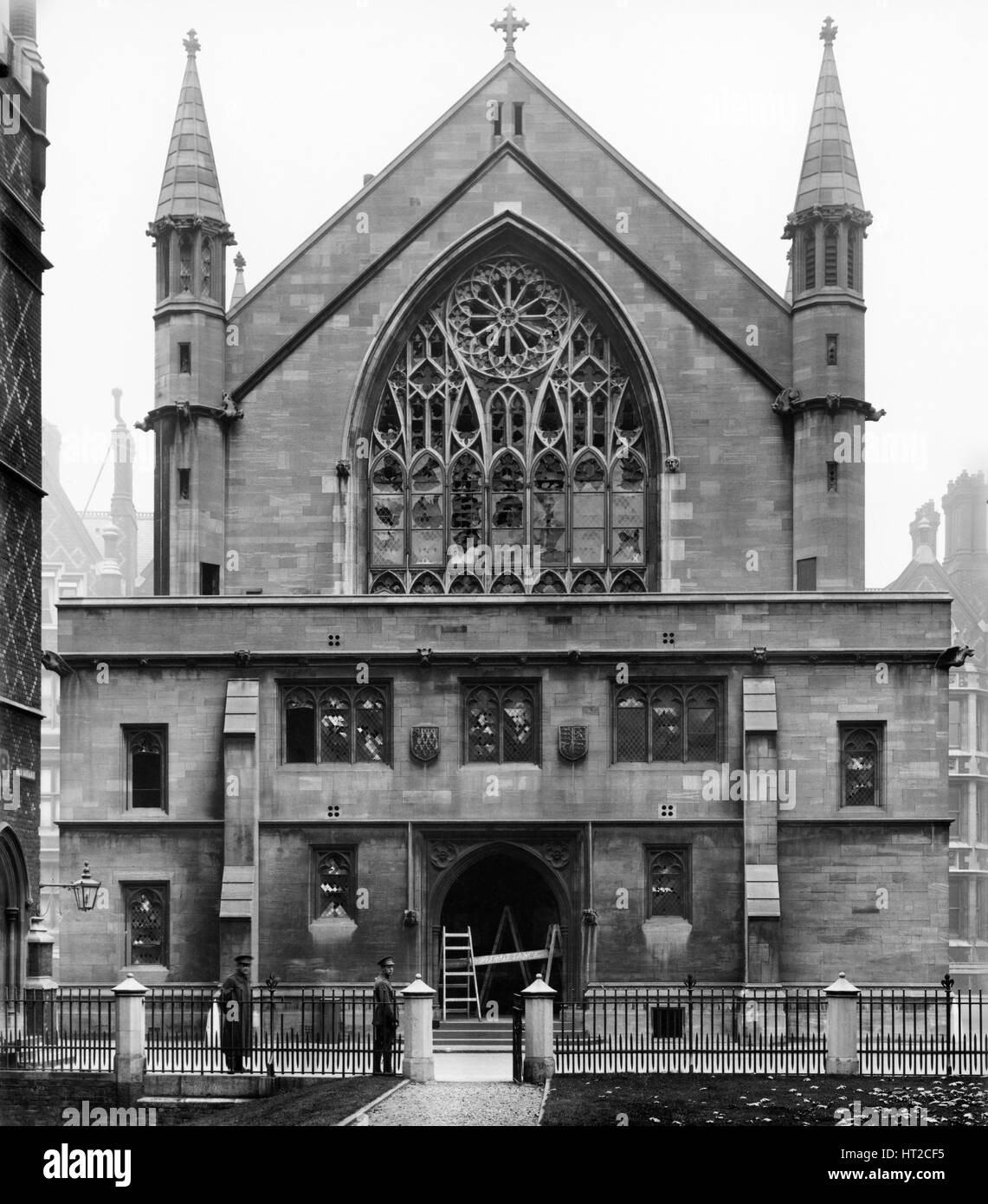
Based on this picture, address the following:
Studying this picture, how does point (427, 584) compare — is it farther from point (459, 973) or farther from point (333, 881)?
point (459, 973)

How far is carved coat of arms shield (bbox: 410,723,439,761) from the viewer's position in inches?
1480

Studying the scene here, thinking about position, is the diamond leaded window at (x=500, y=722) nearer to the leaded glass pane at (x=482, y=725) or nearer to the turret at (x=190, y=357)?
the leaded glass pane at (x=482, y=725)

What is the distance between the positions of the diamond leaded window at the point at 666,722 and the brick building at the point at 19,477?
33.7 ft

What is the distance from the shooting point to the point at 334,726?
3794 cm

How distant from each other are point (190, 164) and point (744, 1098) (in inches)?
962

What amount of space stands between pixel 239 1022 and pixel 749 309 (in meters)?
19.4

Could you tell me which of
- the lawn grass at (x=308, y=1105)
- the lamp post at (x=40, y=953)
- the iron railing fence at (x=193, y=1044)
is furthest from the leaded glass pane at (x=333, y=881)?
the lawn grass at (x=308, y=1105)

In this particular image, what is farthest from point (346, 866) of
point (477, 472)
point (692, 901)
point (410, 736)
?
point (477, 472)

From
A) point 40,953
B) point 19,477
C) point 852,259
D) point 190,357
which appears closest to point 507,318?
point 190,357

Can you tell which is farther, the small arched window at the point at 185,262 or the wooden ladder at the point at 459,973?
the small arched window at the point at 185,262

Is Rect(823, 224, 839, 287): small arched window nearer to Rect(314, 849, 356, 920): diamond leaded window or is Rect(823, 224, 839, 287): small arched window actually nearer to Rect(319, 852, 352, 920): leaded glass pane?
Rect(314, 849, 356, 920): diamond leaded window

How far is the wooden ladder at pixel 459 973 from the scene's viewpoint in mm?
37125

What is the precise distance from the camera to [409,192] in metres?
43.8
